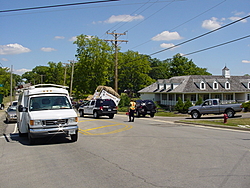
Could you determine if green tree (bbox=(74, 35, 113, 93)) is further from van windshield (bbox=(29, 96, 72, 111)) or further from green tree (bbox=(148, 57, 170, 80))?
van windshield (bbox=(29, 96, 72, 111))

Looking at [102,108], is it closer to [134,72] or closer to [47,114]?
[47,114]

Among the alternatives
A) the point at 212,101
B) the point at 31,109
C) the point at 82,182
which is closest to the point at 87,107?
the point at 212,101

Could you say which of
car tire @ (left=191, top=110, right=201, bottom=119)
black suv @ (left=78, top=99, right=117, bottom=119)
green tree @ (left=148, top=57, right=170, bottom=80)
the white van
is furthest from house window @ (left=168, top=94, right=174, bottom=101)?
green tree @ (left=148, top=57, right=170, bottom=80)

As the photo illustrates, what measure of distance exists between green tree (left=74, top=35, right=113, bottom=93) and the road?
57.9 meters

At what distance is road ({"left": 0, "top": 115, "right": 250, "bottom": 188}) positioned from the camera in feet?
21.3

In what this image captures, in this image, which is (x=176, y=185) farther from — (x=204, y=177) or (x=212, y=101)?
(x=212, y=101)

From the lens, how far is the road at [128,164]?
650cm

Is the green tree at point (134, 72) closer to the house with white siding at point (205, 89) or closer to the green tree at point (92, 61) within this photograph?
the green tree at point (92, 61)

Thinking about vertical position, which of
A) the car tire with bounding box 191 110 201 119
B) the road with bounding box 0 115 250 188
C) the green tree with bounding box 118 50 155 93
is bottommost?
the road with bounding box 0 115 250 188

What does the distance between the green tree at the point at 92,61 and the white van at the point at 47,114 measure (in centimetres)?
5590

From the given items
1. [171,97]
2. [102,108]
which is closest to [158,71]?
[171,97]

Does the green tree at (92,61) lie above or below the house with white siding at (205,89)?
above

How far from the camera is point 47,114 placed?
11.8 meters

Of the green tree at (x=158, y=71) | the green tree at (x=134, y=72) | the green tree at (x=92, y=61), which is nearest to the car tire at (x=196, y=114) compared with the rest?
the green tree at (x=92, y=61)
